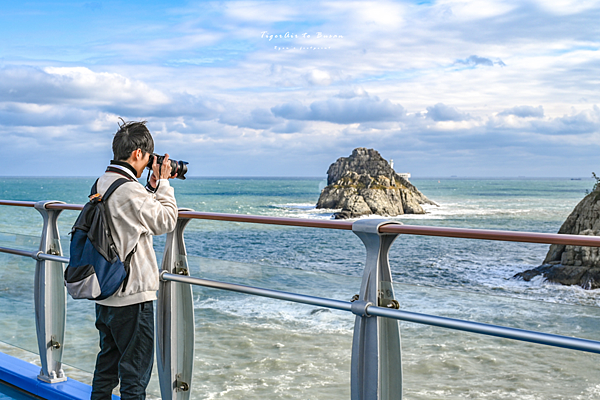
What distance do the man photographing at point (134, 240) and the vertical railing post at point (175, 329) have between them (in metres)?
0.13

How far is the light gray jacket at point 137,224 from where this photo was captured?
1965mm

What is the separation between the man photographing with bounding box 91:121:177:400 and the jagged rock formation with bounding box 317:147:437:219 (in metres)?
49.0

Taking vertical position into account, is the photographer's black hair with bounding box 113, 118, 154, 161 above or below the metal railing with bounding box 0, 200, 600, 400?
above

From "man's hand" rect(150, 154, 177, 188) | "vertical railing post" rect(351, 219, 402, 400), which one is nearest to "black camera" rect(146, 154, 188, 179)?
"man's hand" rect(150, 154, 177, 188)

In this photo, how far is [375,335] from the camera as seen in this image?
1.79 metres

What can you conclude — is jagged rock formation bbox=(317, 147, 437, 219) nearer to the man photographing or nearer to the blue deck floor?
the blue deck floor

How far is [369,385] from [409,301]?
32cm

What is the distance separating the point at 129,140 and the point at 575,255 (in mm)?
12871

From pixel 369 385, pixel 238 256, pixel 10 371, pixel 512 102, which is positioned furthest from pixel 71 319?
pixel 512 102

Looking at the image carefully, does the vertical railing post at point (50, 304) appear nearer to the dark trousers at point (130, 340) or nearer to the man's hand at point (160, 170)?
the dark trousers at point (130, 340)

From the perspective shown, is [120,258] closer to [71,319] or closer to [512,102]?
[71,319]

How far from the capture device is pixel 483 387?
1.66 meters

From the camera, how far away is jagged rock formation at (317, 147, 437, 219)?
55.2 m

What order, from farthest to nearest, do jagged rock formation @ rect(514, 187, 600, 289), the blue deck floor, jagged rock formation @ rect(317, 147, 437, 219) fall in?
jagged rock formation @ rect(317, 147, 437, 219) → jagged rock formation @ rect(514, 187, 600, 289) → the blue deck floor
